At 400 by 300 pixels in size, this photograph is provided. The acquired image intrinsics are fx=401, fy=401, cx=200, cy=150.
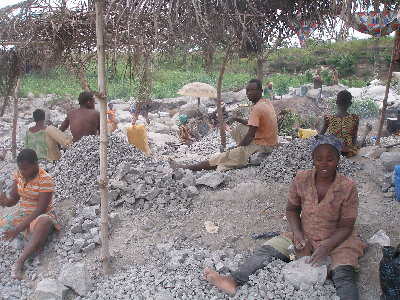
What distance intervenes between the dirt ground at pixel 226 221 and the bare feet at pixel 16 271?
6.1 inches

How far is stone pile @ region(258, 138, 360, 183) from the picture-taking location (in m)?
4.67

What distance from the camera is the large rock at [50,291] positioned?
2.99 metres

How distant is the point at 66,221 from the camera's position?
4.11 metres

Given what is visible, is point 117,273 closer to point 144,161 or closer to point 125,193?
point 125,193

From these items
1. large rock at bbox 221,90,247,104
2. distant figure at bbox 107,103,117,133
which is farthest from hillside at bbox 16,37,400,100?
distant figure at bbox 107,103,117,133

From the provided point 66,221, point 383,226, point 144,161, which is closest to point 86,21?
point 144,161

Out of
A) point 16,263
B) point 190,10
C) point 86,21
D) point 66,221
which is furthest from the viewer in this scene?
point 86,21

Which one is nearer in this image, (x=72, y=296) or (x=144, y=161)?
(x=72, y=296)

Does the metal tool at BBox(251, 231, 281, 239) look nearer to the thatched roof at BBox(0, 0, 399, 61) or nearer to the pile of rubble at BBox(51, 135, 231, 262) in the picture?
the pile of rubble at BBox(51, 135, 231, 262)

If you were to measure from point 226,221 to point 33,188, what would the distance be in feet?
5.90

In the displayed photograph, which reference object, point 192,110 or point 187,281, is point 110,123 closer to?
point 187,281

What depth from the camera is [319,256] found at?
8.93 feet

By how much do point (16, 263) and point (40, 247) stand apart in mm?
253

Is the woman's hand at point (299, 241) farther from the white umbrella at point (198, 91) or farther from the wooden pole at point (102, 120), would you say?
the white umbrella at point (198, 91)
